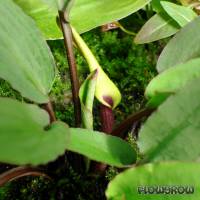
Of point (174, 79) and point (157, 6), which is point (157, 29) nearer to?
point (157, 6)

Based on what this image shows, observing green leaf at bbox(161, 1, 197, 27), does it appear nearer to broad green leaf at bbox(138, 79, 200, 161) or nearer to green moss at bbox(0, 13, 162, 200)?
green moss at bbox(0, 13, 162, 200)

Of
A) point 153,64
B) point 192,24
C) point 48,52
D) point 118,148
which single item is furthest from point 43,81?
point 153,64

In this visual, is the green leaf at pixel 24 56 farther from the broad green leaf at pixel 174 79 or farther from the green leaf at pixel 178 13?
the green leaf at pixel 178 13

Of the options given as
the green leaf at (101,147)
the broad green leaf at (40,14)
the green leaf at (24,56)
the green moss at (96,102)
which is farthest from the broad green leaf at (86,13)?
the green leaf at (101,147)

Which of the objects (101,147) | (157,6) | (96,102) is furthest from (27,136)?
(157,6)

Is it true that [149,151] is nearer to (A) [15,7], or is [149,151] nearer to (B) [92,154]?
(B) [92,154]
